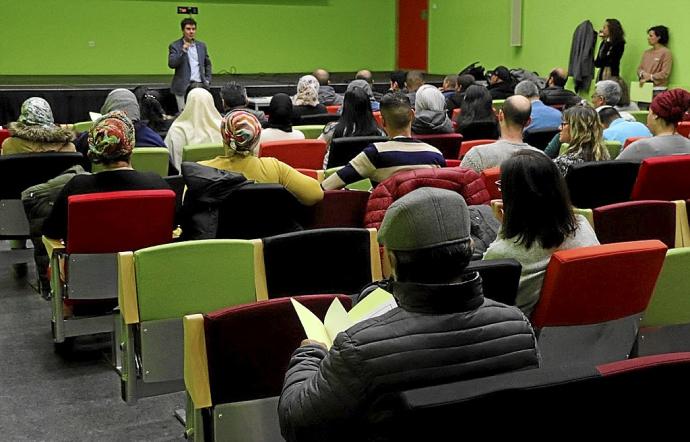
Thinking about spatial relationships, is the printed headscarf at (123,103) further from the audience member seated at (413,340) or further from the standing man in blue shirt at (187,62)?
the audience member seated at (413,340)

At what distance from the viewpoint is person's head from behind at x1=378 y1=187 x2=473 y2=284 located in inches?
75.3

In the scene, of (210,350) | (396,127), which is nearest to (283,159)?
(396,127)

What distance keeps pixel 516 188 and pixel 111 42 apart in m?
13.8

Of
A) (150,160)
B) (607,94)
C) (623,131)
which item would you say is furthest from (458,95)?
(150,160)

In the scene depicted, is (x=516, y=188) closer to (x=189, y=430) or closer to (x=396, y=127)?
(x=189, y=430)

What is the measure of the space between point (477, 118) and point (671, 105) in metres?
2.64

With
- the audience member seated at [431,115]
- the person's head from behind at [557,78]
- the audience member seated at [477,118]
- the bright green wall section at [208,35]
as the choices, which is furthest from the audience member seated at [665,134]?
the bright green wall section at [208,35]

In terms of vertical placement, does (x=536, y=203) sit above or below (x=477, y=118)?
above

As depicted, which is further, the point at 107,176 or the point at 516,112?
the point at 516,112

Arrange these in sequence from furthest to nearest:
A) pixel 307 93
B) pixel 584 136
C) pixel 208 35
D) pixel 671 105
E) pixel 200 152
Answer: pixel 208 35 < pixel 307 93 < pixel 200 152 < pixel 671 105 < pixel 584 136

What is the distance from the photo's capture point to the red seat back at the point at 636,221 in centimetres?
388

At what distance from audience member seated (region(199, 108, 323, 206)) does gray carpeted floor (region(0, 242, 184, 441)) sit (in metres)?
1.11

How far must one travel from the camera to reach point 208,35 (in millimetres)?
16531

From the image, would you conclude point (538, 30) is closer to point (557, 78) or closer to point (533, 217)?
point (557, 78)
